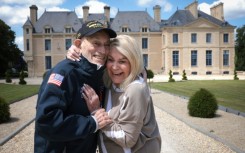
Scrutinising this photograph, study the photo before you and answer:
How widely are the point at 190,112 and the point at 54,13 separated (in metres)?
34.4

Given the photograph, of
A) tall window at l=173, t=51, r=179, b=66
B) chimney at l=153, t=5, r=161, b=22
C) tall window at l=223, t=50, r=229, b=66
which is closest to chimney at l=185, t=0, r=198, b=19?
chimney at l=153, t=5, r=161, b=22

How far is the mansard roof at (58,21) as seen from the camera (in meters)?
37.2

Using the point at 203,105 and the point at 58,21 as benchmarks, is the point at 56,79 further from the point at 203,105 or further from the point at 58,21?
the point at 58,21

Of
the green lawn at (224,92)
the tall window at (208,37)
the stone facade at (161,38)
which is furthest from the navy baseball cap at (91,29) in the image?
the tall window at (208,37)

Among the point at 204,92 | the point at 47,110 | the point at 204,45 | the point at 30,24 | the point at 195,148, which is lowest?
the point at 195,148

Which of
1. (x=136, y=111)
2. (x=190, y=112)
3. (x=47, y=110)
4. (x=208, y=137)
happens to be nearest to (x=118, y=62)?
(x=136, y=111)

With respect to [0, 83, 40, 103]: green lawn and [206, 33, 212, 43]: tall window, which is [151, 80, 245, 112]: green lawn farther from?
[206, 33, 212, 43]: tall window

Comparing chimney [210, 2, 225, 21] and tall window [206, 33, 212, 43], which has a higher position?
chimney [210, 2, 225, 21]

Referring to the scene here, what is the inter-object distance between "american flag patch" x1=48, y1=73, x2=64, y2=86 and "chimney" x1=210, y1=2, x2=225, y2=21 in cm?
4097

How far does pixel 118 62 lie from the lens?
1787 millimetres

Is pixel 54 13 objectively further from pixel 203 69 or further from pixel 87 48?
pixel 87 48

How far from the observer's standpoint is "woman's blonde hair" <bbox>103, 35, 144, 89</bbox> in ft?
5.69

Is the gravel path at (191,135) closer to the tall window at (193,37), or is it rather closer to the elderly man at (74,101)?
the elderly man at (74,101)

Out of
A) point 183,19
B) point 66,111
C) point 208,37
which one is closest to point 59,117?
point 66,111
